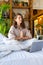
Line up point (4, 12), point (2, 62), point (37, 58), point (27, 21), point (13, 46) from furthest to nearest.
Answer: point (27, 21) → point (4, 12) → point (13, 46) → point (37, 58) → point (2, 62)

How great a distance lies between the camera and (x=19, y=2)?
178 inches

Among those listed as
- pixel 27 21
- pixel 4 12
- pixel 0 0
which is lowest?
pixel 27 21

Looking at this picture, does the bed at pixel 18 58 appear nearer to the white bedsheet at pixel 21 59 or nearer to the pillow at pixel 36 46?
the white bedsheet at pixel 21 59

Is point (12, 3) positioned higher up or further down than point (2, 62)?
higher up

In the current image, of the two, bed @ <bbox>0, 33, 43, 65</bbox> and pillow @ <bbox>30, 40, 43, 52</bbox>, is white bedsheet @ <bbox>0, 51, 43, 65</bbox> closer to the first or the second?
bed @ <bbox>0, 33, 43, 65</bbox>

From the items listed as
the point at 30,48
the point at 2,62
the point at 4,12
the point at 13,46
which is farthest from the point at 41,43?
the point at 4,12

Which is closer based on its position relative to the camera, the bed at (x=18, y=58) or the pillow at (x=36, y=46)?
the bed at (x=18, y=58)

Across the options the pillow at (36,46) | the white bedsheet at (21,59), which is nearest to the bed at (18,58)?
the white bedsheet at (21,59)

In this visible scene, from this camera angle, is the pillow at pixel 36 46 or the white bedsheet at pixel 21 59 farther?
the pillow at pixel 36 46

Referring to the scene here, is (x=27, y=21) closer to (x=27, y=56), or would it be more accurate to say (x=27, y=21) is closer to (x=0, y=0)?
(x=0, y=0)

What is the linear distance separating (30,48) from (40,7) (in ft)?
8.35

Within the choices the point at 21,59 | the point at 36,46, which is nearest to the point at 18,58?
the point at 21,59

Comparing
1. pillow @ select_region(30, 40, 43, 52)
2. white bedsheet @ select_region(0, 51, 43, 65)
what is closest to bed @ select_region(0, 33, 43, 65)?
white bedsheet @ select_region(0, 51, 43, 65)

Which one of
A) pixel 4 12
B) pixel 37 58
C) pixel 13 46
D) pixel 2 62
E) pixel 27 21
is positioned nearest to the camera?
pixel 2 62
